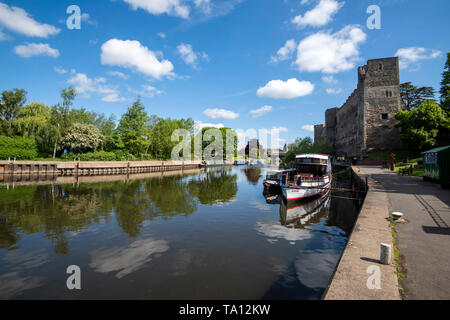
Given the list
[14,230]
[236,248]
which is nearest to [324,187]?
[236,248]

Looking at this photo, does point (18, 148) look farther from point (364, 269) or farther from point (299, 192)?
point (364, 269)

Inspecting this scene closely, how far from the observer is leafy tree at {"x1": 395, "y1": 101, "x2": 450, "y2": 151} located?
115ft

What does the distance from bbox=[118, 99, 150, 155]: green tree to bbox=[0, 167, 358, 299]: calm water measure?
39918mm

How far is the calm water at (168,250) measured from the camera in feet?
20.6

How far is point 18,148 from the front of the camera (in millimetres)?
40594

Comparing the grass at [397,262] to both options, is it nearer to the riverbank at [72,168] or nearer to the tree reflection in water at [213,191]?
the tree reflection in water at [213,191]

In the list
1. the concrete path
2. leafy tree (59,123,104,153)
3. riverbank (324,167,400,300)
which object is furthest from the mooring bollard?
leafy tree (59,123,104,153)

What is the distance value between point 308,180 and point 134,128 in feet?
164

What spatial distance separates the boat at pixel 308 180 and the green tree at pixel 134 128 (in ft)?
141

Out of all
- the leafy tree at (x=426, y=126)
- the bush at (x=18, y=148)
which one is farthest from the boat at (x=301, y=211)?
the bush at (x=18, y=148)

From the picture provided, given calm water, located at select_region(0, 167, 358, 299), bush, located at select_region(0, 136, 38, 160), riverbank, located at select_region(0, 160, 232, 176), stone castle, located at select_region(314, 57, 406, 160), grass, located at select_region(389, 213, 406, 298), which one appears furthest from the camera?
stone castle, located at select_region(314, 57, 406, 160)

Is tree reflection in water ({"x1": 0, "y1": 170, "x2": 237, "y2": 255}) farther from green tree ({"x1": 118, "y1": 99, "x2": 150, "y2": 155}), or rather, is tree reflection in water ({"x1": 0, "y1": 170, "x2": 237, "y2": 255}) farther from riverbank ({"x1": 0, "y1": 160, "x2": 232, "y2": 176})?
green tree ({"x1": 118, "y1": 99, "x2": 150, "y2": 155})
